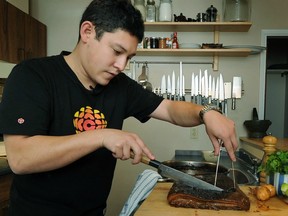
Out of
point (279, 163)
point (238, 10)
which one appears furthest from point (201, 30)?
point (279, 163)

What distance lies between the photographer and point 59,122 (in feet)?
3.16

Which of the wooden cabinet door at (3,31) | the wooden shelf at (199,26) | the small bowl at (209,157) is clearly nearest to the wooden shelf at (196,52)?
the wooden shelf at (199,26)

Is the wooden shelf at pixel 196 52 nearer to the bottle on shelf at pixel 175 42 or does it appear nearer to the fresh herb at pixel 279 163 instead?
the bottle on shelf at pixel 175 42

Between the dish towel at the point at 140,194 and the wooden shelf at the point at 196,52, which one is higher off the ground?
the wooden shelf at the point at 196,52

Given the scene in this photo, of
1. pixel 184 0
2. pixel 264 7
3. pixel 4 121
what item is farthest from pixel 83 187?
pixel 264 7

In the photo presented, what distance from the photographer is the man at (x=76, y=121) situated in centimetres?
79

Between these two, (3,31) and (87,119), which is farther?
(3,31)

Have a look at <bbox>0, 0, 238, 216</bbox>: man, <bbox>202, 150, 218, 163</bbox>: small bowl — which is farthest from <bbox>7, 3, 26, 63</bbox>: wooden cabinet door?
<bbox>202, 150, 218, 163</bbox>: small bowl

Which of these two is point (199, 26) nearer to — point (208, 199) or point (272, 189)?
point (272, 189)

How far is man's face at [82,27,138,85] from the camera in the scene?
0.95 meters

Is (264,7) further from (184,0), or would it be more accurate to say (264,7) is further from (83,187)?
(83,187)

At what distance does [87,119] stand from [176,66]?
1.87 metres

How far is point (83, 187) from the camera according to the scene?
1006mm

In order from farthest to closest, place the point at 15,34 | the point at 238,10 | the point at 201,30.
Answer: the point at 201,30
the point at 238,10
the point at 15,34
